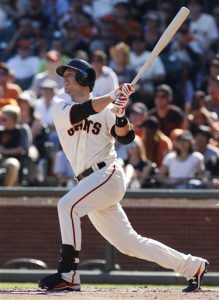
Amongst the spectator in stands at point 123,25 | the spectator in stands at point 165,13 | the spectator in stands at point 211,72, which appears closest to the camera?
the spectator in stands at point 211,72

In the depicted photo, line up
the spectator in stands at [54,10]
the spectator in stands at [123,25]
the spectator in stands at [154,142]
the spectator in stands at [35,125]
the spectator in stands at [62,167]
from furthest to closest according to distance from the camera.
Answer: the spectator in stands at [54,10] → the spectator in stands at [123,25] → the spectator in stands at [35,125] → the spectator in stands at [62,167] → the spectator in stands at [154,142]

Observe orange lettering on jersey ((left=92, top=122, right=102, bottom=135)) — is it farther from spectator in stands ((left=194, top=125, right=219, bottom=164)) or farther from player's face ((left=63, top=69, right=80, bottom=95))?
spectator in stands ((left=194, top=125, right=219, bottom=164))

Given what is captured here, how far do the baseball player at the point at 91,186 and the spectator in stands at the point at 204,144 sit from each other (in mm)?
3989

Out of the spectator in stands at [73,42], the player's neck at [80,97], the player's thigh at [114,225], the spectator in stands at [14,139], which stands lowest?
the spectator in stands at [73,42]

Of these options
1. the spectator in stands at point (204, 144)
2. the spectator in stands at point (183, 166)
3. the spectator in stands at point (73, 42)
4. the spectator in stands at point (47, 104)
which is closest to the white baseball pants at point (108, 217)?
the spectator in stands at point (183, 166)

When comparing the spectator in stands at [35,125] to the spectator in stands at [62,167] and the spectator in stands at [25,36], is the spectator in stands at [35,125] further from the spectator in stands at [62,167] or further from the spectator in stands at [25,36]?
the spectator in stands at [25,36]

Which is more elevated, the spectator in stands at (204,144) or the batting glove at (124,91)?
the batting glove at (124,91)

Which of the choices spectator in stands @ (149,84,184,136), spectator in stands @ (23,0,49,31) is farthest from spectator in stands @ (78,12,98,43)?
spectator in stands @ (149,84,184,136)

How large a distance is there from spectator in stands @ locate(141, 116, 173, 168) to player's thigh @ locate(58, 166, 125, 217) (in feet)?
14.9

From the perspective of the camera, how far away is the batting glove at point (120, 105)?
23.4ft

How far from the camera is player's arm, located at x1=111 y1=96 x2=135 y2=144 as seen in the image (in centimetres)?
713

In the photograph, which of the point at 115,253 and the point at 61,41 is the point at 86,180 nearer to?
the point at 115,253

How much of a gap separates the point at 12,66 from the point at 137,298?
8.71m

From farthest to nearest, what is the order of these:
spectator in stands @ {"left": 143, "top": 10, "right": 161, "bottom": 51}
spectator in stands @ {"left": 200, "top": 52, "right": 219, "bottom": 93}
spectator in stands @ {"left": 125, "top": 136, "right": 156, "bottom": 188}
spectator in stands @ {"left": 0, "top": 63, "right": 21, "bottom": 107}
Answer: spectator in stands @ {"left": 143, "top": 10, "right": 161, "bottom": 51}
spectator in stands @ {"left": 0, "top": 63, "right": 21, "bottom": 107}
spectator in stands @ {"left": 200, "top": 52, "right": 219, "bottom": 93}
spectator in stands @ {"left": 125, "top": 136, "right": 156, "bottom": 188}
